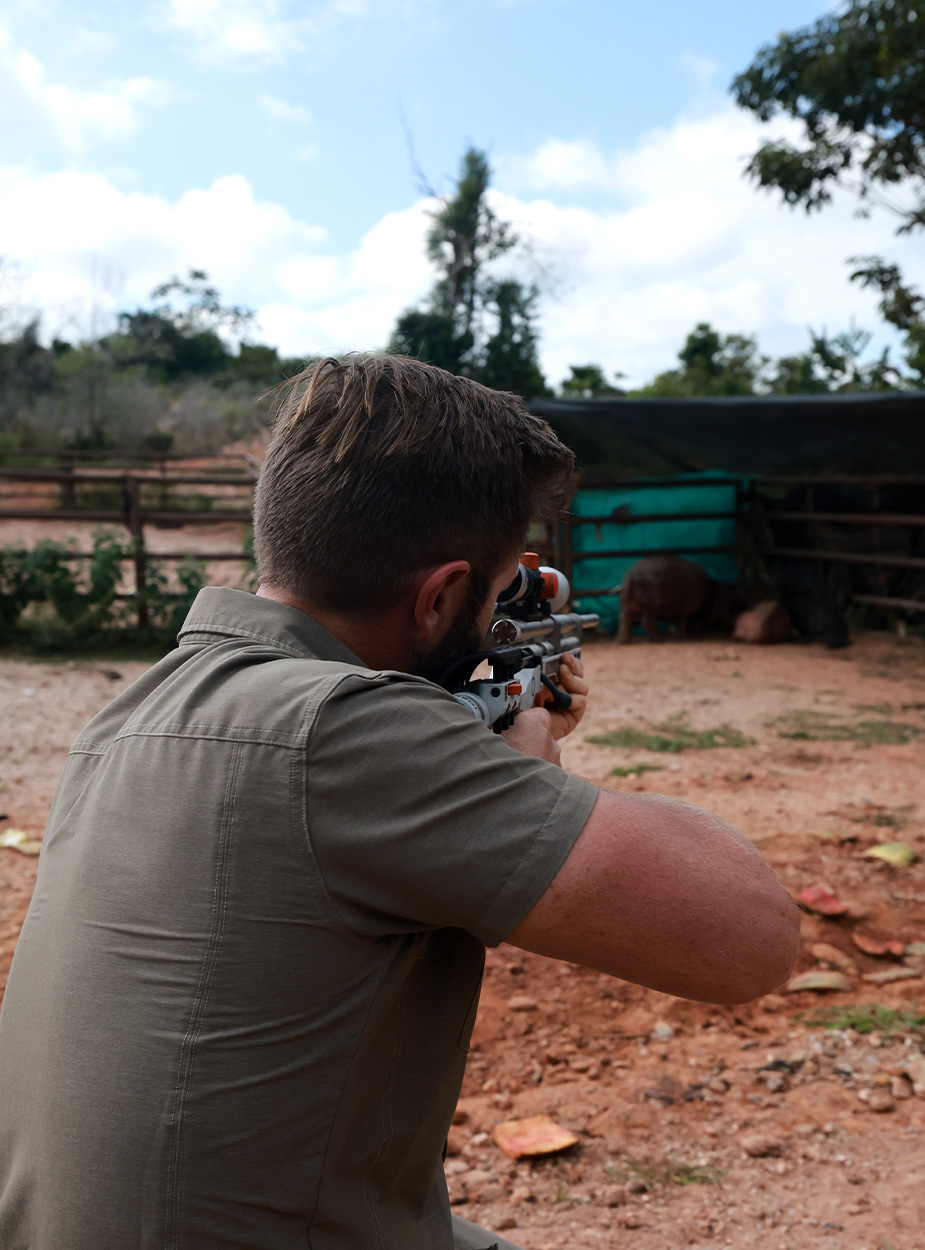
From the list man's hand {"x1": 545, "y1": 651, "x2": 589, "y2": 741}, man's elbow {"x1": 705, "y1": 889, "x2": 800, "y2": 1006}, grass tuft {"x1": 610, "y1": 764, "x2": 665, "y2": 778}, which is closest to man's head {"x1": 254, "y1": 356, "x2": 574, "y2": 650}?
man's elbow {"x1": 705, "y1": 889, "x2": 800, "y2": 1006}

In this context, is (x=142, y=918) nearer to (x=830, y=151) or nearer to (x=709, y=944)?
(x=709, y=944)

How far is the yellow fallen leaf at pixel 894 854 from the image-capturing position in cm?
426

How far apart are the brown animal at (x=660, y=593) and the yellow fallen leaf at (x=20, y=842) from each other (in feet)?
25.1

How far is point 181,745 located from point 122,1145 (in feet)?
1.35

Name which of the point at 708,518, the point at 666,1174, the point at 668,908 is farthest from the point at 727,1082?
the point at 708,518

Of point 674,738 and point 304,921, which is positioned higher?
point 304,921

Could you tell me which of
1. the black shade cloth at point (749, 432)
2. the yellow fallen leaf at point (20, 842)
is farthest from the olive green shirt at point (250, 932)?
the black shade cloth at point (749, 432)

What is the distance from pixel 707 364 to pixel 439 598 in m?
27.6

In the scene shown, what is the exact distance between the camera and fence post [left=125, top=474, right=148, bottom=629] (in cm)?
1010

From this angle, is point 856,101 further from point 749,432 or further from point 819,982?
point 819,982

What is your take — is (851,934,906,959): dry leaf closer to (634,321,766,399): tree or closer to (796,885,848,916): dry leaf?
(796,885,848,916): dry leaf

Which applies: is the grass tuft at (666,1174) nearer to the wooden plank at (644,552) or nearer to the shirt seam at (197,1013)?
the shirt seam at (197,1013)

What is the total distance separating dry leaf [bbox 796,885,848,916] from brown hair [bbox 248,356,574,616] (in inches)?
117

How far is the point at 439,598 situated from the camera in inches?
52.3
